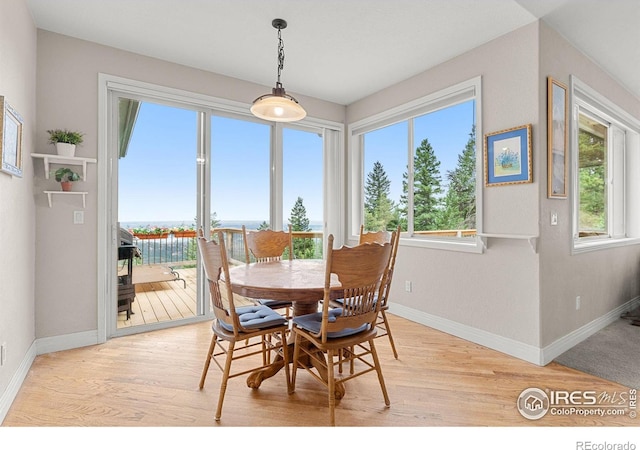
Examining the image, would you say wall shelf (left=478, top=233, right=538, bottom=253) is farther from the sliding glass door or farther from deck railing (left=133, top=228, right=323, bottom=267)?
the sliding glass door

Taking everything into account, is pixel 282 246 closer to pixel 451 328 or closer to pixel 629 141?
pixel 451 328

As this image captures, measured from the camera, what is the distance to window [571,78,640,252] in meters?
3.18

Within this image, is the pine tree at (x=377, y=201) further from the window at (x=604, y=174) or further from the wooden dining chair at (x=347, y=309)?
the wooden dining chair at (x=347, y=309)

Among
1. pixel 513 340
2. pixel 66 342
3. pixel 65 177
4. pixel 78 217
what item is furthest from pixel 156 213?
pixel 513 340

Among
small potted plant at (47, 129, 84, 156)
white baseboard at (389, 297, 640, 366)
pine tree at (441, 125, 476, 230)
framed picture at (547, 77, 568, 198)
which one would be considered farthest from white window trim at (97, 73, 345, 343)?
framed picture at (547, 77, 568, 198)

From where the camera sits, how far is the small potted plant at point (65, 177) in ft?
8.34

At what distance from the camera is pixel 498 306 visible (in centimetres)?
270

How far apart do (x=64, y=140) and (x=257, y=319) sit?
6.94ft

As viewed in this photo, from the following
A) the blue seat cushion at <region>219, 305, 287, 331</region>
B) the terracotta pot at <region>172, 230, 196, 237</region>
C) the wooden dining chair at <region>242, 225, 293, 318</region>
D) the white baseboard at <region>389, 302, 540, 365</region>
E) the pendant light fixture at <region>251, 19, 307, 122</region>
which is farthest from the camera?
the terracotta pot at <region>172, 230, 196, 237</region>

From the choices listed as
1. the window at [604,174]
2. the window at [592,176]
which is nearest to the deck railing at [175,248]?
the window at [604,174]

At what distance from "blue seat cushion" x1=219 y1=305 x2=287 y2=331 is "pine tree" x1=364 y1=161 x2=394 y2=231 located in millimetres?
2261

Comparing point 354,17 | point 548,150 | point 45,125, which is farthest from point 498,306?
point 45,125

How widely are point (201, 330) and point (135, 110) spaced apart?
7.16ft

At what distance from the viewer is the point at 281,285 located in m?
1.82
